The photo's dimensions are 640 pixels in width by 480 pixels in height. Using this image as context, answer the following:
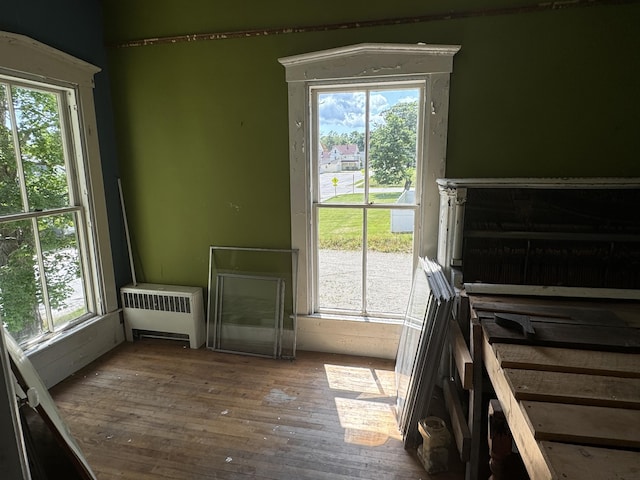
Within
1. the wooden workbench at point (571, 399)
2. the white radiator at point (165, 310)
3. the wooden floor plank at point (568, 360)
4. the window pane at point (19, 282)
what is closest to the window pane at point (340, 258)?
the white radiator at point (165, 310)

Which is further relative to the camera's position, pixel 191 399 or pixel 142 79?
pixel 142 79

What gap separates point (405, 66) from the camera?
238cm

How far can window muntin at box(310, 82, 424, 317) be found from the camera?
8.39ft

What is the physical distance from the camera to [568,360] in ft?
4.27

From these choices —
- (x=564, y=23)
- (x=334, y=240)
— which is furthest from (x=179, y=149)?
(x=564, y=23)

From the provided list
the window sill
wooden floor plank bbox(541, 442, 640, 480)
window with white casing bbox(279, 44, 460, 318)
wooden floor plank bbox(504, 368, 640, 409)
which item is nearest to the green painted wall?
window with white casing bbox(279, 44, 460, 318)

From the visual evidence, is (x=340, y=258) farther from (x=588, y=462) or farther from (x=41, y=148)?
(x=41, y=148)

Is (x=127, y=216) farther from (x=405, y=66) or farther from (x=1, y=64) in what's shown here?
(x=405, y=66)

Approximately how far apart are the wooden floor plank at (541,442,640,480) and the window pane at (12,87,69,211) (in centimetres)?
310

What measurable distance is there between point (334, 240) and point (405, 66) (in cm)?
134

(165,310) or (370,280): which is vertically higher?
(370,280)

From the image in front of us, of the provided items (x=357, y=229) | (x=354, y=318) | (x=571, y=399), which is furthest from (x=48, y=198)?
(x=571, y=399)

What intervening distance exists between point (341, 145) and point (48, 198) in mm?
2178

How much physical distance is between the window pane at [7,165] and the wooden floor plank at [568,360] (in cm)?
293
